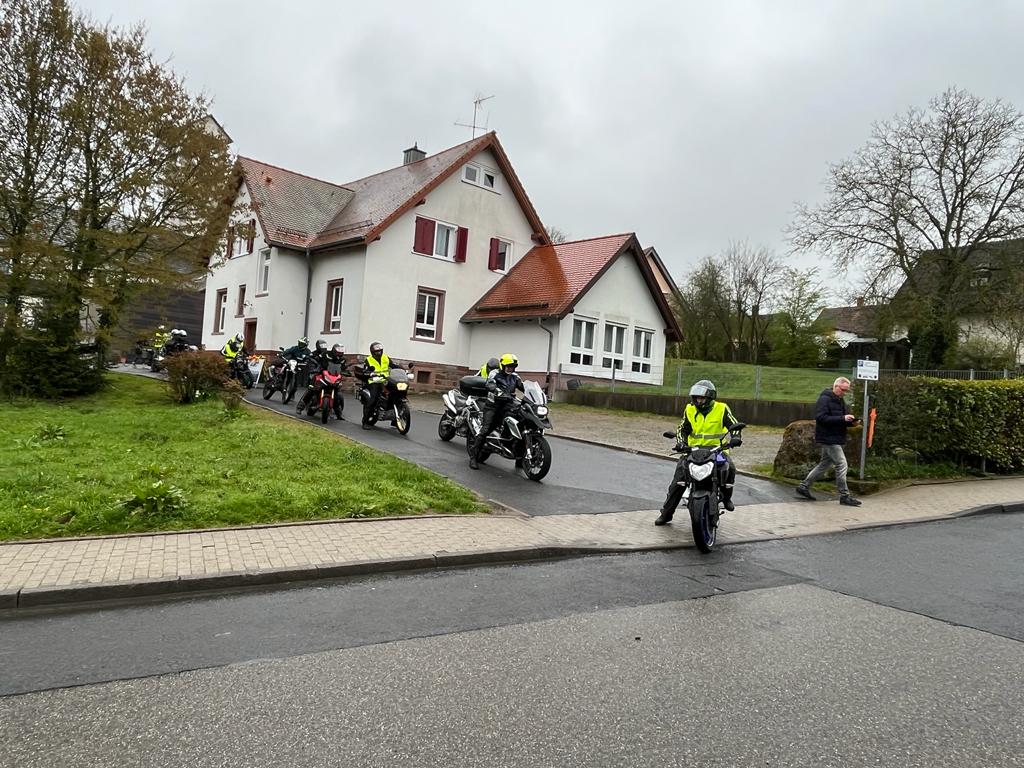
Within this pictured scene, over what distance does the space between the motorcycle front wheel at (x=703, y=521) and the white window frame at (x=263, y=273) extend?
2563cm

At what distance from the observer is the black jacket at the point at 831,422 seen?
10.6 meters

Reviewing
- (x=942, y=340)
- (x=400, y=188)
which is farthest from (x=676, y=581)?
(x=942, y=340)

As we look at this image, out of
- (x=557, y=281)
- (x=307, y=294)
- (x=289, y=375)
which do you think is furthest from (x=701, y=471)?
(x=307, y=294)

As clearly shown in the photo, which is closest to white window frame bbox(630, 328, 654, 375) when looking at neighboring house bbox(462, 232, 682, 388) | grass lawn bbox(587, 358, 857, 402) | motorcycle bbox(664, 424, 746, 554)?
neighboring house bbox(462, 232, 682, 388)

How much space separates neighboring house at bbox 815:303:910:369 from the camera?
34125mm

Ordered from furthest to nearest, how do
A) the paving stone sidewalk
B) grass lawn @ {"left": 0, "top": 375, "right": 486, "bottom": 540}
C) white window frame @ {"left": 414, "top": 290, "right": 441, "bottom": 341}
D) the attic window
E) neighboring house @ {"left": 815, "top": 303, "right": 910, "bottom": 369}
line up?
neighboring house @ {"left": 815, "top": 303, "right": 910, "bottom": 369} → the attic window → white window frame @ {"left": 414, "top": 290, "right": 441, "bottom": 341} → grass lawn @ {"left": 0, "top": 375, "right": 486, "bottom": 540} → the paving stone sidewalk

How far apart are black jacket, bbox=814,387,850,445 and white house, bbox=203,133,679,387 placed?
15493mm

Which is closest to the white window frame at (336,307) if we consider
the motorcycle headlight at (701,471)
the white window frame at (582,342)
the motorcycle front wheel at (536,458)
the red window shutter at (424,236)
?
the red window shutter at (424,236)

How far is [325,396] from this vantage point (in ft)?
48.0

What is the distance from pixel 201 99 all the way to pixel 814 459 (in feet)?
52.9

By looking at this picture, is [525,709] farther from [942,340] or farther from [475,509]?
[942,340]

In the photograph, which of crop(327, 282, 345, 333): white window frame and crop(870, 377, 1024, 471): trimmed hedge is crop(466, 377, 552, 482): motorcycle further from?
crop(327, 282, 345, 333): white window frame

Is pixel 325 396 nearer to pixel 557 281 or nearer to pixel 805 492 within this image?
pixel 805 492

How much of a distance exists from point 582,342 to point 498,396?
55.6ft
